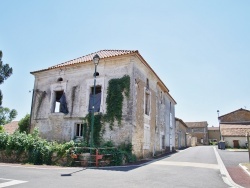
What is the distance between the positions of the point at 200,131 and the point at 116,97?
63713mm

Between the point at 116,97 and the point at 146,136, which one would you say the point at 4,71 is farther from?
the point at 146,136

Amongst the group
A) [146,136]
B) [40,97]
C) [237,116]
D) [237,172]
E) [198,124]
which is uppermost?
[237,116]

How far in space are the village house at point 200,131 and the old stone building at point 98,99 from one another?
5603cm

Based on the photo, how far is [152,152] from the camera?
58.4 ft

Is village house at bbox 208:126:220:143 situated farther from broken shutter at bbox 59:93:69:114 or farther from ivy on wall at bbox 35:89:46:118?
ivy on wall at bbox 35:89:46:118

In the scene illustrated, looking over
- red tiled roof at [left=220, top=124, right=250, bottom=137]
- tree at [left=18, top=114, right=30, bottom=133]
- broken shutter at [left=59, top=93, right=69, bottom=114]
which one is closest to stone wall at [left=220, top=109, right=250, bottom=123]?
red tiled roof at [left=220, top=124, right=250, bottom=137]

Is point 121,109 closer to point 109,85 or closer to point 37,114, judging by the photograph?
point 109,85

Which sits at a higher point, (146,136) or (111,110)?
(111,110)

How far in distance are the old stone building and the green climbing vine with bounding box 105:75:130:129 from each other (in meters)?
0.22

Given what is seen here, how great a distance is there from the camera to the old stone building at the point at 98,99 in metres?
14.0

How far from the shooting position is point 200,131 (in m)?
70.6

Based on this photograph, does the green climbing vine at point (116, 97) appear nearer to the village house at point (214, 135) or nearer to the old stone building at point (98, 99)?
the old stone building at point (98, 99)

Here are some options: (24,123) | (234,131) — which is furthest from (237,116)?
(24,123)

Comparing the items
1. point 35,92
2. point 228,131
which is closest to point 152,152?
point 35,92
